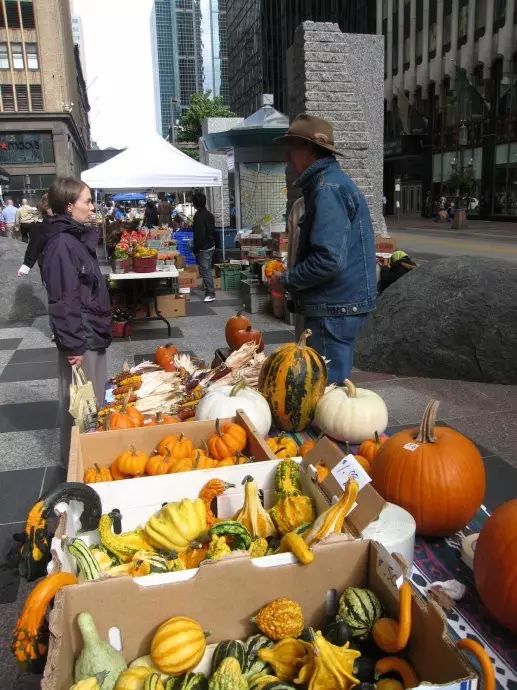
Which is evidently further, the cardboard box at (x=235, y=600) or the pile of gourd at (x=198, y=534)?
the pile of gourd at (x=198, y=534)

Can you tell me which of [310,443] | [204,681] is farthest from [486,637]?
[310,443]

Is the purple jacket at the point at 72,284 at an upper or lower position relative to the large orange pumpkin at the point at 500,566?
upper

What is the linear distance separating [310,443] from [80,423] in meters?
1.21

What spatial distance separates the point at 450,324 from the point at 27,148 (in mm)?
53241

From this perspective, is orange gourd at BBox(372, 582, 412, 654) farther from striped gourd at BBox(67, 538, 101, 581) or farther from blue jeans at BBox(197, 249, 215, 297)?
blue jeans at BBox(197, 249, 215, 297)

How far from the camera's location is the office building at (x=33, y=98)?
51281 millimetres

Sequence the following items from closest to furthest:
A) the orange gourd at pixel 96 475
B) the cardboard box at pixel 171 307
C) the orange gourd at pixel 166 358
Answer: the orange gourd at pixel 96 475 → the orange gourd at pixel 166 358 → the cardboard box at pixel 171 307

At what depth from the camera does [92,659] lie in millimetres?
1362

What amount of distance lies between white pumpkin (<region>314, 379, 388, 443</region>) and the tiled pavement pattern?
1.46 m

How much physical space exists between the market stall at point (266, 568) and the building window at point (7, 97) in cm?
5859

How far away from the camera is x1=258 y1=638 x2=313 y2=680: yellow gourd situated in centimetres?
142

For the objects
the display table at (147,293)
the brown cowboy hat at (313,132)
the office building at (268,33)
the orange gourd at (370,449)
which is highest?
the office building at (268,33)

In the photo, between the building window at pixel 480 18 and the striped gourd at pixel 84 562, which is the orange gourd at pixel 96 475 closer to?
the striped gourd at pixel 84 562

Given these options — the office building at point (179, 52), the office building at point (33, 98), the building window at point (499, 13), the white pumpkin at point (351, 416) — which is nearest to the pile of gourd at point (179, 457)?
the white pumpkin at point (351, 416)
